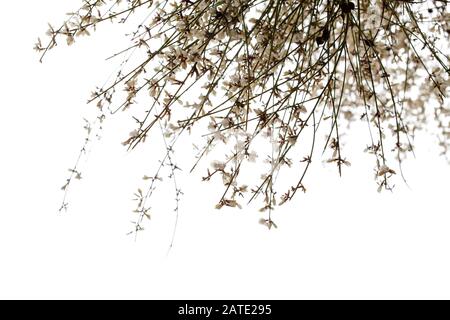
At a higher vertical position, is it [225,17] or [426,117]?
[426,117]

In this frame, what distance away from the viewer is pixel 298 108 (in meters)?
0.83

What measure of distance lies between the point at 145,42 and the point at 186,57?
0.08 metres

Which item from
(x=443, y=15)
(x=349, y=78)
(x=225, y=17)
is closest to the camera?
(x=225, y=17)

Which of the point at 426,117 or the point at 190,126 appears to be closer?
the point at 190,126

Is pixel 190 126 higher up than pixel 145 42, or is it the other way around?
pixel 145 42

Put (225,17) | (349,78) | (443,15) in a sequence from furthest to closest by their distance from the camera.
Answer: (349,78)
(443,15)
(225,17)

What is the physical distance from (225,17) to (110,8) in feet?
0.73

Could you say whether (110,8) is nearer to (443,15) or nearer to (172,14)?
(172,14)

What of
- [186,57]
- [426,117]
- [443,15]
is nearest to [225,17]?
[186,57]
